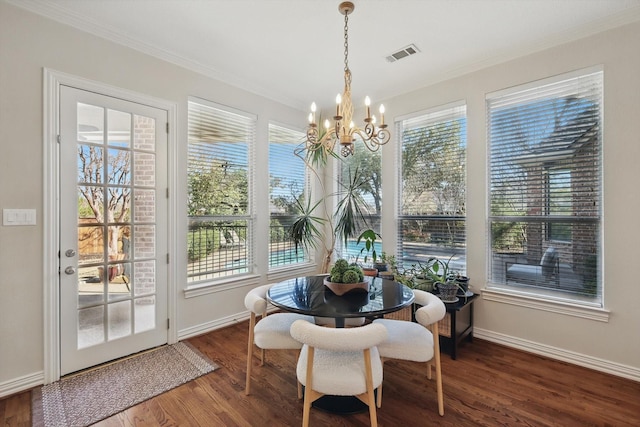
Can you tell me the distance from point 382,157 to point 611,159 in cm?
214

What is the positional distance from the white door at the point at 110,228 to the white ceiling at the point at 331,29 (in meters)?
0.61

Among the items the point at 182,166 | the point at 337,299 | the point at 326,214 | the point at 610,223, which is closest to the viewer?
the point at 337,299

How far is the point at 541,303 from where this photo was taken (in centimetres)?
274

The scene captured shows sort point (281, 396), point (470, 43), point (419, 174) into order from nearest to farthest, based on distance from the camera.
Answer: point (281, 396) → point (470, 43) → point (419, 174)

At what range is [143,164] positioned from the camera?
2756 mm

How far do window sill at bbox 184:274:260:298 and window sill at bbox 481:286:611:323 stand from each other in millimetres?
2563

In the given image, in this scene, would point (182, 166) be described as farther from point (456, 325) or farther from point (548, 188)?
point (548, 188)

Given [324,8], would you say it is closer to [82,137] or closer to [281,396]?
[82,137]

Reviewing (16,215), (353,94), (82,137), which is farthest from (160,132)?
(353,94)

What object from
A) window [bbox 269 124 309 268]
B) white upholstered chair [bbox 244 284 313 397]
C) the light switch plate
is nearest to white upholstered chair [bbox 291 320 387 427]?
white upholstered chair [bbox 244 284 313 397]

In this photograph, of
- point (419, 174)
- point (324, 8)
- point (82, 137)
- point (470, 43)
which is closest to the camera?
point (324, 8)

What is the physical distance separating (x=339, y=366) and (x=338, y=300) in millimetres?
434

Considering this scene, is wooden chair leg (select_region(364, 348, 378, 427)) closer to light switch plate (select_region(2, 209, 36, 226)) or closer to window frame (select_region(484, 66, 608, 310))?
window frame (select_region(484, 66, 608, 310))

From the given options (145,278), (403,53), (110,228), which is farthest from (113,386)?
(403,53)
